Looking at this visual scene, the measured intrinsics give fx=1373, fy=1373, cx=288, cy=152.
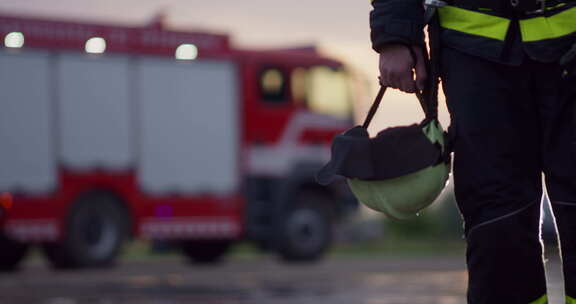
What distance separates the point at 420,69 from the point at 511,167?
341mm

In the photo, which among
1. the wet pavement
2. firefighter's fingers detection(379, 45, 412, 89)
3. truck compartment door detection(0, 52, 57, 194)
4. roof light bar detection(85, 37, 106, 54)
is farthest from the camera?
roof light bar detection(85, 37, 106, 54)

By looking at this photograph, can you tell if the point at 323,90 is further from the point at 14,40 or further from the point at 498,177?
the point at 498,177

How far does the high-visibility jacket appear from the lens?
3203mm

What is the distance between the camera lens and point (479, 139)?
10.4 feet

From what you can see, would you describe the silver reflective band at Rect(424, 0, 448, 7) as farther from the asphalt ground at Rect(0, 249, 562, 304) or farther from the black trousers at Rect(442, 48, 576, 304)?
the asphalt ground at Rect(0, 249, 562, 304)

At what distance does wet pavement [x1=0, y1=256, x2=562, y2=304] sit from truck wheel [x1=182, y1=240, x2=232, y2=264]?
250cm

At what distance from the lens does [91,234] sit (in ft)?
52.0

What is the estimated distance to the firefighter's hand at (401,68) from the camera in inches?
129

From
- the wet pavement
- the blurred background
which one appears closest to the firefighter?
the wet pavement

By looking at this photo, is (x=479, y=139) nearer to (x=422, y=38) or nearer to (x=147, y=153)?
(x=422, y=38)

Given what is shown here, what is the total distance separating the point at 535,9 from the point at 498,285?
0.66 metres

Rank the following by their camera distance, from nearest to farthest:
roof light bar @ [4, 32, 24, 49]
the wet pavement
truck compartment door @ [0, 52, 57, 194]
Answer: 1. the wet pavement
2. roof light bar @ [4, 32, 24, 49]
3. truck compartment door @ [0, 52, 57, 194]

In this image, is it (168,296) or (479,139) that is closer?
(479,139)

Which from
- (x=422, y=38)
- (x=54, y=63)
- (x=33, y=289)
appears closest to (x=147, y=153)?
(x=54, y=63)
